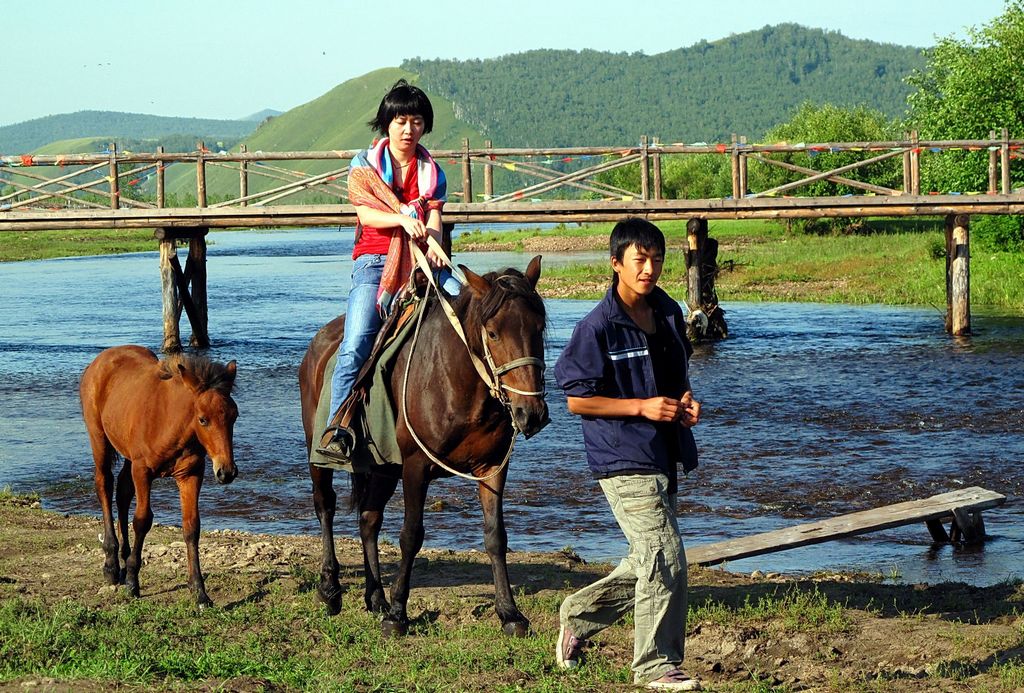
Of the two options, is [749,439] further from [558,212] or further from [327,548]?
[558,212]

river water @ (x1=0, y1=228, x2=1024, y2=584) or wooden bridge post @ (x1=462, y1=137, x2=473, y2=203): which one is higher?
wooden bridge post @ (x1=462, y1=137, x2=473, y2=203)

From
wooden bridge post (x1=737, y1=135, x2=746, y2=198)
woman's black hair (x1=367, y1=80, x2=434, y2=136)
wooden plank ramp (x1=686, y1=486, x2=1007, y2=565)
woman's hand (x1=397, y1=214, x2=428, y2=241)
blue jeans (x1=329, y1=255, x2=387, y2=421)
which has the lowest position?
wooden plank ramp (x1=686, y1=486, x2=1007, y2=565)

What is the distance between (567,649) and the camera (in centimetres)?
614

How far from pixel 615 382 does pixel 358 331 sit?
2562 millimetres

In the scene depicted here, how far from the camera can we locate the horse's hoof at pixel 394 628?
7199 mm

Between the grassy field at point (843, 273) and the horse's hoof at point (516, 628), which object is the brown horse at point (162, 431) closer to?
the horse's hoof at point (516, 628)

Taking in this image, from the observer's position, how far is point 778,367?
77.2ft

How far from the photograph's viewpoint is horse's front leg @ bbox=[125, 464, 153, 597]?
8.23 metres

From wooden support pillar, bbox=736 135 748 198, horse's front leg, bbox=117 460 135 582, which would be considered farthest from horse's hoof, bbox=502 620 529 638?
wooden support pillar, bbox=736 135 748 198

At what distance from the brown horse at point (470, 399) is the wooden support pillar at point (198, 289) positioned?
21150mm

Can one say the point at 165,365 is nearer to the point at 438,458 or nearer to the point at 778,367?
the point at 438,458

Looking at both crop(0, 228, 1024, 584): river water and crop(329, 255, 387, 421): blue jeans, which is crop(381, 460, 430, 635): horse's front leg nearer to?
crop(329, 255, 387, 421): blue jeans

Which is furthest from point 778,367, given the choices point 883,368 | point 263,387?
point 263,387

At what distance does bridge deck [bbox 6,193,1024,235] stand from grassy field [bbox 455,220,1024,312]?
788cm
